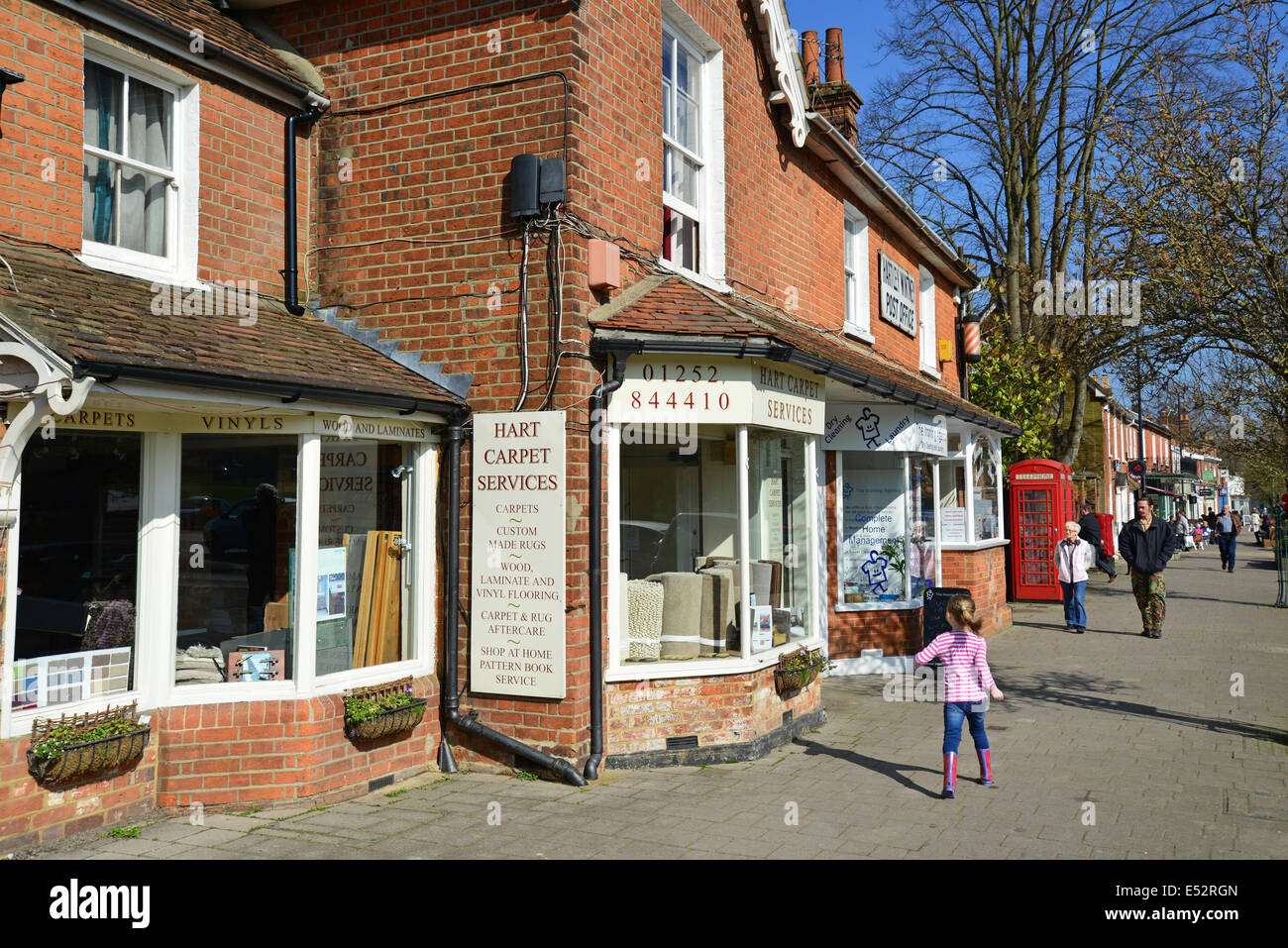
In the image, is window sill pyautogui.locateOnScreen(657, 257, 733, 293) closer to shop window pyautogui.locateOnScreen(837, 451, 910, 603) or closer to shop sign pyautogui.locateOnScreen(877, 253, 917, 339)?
shop window pyautogui.locateOnScreen(837, 451, 910, 603)

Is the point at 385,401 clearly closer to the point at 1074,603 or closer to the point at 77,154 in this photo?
the point at 77,154

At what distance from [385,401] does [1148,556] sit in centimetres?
1174

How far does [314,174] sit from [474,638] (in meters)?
4.06

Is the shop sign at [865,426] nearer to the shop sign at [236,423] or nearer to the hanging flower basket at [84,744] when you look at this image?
the shop sign at [236,423]

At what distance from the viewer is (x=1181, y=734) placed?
28.2 ft

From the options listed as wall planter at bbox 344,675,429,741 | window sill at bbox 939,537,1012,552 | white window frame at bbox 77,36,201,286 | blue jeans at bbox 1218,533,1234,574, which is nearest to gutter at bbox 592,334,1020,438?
wall planter at bbox 344,675,429,741

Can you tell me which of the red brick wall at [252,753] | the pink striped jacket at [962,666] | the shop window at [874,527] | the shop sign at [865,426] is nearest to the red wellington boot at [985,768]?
the pink striped jacket at [962,666]

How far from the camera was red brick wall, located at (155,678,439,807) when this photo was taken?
635 centimetres

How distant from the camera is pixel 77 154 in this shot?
659 centimetres

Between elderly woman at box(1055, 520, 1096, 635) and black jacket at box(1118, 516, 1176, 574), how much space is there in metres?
0.70

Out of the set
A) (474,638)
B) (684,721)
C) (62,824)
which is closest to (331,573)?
(474,638)

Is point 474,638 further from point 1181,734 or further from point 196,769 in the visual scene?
point 1181,734

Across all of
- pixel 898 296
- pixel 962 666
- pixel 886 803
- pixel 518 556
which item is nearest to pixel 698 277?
pixel 518 556

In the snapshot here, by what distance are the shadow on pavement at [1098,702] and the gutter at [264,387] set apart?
6765mm
